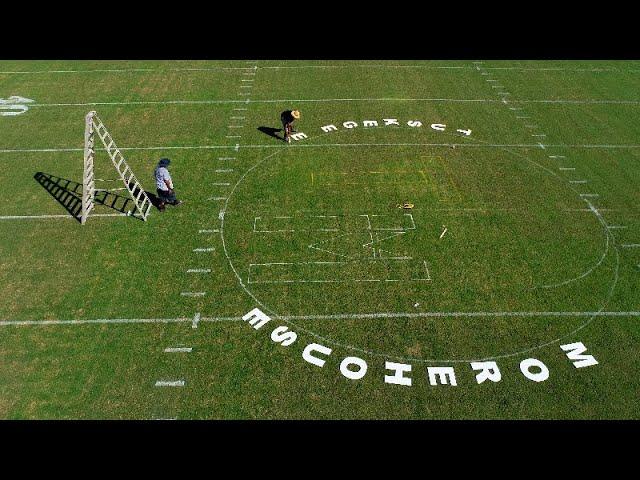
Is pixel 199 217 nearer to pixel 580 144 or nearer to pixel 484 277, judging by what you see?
pixel 484 277

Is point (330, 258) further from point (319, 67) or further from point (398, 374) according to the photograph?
point (319, 67)

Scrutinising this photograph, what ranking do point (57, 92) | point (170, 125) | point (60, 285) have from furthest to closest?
1. point (57, 92)
2. point (170, 125)
3. point (60, 285)

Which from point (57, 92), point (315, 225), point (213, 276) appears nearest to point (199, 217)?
point (213, 276)

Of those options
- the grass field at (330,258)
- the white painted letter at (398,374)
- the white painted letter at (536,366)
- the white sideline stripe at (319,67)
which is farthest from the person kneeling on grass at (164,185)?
the white sideline stripe at (319,67)

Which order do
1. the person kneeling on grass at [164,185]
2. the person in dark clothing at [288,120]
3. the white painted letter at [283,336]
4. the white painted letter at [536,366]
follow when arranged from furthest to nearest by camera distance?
the person in dark clothing at [288,120] < the person kneeling on grass at [164,185] < the white painted letter at [283,336] < the white painted letter at [536,366]

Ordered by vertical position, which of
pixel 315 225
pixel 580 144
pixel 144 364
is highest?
pixel 580 144

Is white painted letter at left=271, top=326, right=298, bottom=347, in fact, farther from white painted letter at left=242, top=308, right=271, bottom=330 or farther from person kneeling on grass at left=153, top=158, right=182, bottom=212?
A: person kneeling on grass at left=153, top=158, right=182, bottom=212

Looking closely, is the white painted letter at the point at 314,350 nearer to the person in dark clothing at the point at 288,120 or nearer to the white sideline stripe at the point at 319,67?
the person in dark clothing at the point at 288,120
